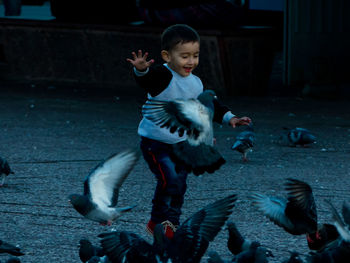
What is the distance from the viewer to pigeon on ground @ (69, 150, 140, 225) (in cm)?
550

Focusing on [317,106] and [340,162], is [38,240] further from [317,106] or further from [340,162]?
[317,106]

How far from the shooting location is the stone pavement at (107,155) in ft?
21.3

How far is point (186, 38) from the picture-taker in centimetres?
590

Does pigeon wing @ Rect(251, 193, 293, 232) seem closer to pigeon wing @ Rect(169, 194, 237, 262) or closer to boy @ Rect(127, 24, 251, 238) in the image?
pigeon wing @ Rect(169, 194, 237, 262)

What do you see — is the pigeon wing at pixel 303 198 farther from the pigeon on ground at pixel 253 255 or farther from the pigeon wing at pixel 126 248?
the pigeon wing at pixel 126 248

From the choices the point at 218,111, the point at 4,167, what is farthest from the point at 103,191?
the point at 4,167

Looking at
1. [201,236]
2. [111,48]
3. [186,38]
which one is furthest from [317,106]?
[201,236]

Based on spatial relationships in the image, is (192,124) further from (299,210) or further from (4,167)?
(4,167)

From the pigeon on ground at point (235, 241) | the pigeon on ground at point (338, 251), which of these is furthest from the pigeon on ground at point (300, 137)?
the pigeon on ground at point (338, 251)

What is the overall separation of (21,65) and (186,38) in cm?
1075

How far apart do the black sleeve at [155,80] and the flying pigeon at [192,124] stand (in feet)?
1.17

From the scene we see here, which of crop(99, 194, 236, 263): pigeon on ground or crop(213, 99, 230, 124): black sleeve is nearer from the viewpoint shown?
crop(99, 194, 236, 263): pigeon on ground

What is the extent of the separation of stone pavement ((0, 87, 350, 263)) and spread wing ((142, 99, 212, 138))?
995 mm

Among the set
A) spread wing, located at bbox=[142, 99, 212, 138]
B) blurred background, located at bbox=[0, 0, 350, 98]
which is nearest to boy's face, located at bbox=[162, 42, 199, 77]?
spread wing, located at bbox=[142, 99, 212, 138]
